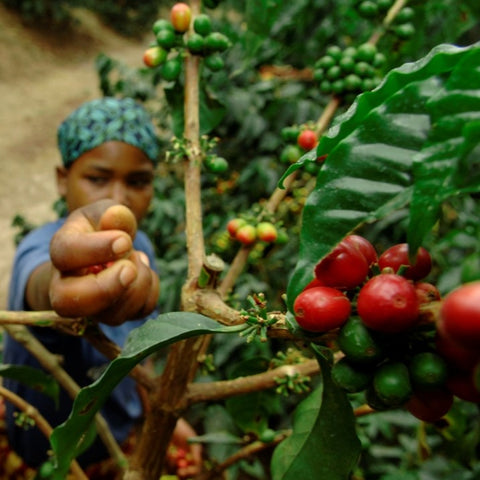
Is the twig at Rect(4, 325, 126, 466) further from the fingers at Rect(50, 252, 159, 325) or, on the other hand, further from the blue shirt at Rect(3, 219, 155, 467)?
the fingers at Rect(50, 252, 159, 325)

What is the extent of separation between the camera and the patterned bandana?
1551 millimetres

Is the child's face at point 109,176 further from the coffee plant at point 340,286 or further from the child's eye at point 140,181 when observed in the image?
the coffee plant at point 340,286

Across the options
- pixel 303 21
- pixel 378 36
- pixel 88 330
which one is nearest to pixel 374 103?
pixel 88 330

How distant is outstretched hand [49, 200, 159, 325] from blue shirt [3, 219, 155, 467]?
0.46 metres

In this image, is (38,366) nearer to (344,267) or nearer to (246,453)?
(246,453)

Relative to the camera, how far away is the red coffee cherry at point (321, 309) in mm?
489

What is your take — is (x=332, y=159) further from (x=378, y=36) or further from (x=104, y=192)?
(x=104, y=192)

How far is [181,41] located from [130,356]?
844mm

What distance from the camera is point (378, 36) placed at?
4.46 ft

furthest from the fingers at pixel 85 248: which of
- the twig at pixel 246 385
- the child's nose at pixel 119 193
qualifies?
the child's nose at pixel 119 193

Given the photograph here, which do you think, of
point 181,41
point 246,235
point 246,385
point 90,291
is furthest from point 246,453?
point 181,41

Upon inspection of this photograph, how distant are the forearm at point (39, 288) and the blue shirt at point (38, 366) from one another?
0.10ft

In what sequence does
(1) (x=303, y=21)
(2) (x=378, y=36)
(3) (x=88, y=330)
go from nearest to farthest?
(3) (x=88, y=330) < (2) (x=378, y=36) < (1) (x=303, y=21)

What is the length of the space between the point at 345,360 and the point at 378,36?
111 centimetres
